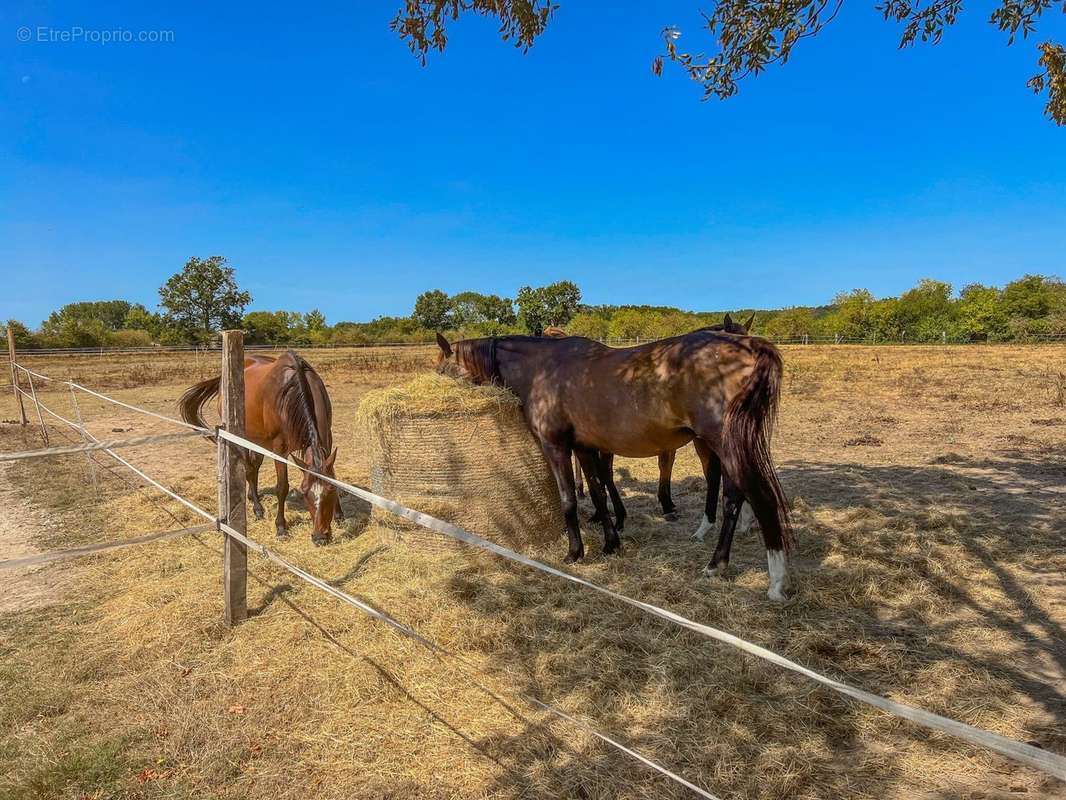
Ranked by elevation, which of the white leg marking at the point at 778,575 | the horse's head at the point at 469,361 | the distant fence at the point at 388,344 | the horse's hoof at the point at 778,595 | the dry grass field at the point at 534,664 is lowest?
the dry grass field at the point at 534,664

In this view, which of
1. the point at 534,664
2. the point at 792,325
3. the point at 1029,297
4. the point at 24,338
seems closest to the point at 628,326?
the point at 792,325

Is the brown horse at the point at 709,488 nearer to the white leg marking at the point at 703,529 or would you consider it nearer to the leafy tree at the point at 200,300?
the white leg marking at the point at 703,529

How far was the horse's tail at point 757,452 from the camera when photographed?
12.2ft

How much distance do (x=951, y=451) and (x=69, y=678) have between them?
33.8ft

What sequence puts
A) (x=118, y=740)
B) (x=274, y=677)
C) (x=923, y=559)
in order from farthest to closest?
(x=923, y=559) → (x=274, y=677) → (x=118, y=740)

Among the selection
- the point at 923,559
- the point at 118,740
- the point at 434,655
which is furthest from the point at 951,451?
the point at 118,740

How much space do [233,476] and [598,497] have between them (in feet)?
9.11

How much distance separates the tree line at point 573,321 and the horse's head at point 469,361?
3515 cm

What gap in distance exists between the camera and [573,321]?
59562mm

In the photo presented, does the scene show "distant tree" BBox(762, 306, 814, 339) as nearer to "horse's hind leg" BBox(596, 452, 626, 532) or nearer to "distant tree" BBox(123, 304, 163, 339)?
"horse's hind leg" BBox(596, 452, 626, 532)

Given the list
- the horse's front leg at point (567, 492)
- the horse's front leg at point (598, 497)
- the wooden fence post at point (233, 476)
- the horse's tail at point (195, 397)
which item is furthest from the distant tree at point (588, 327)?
the wooden fence post at point (233, 476)

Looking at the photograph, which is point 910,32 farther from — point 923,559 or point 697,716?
point 697,716

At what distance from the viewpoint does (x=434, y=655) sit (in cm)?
313

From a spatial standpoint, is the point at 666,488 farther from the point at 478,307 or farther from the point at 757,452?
the point at 478,307
